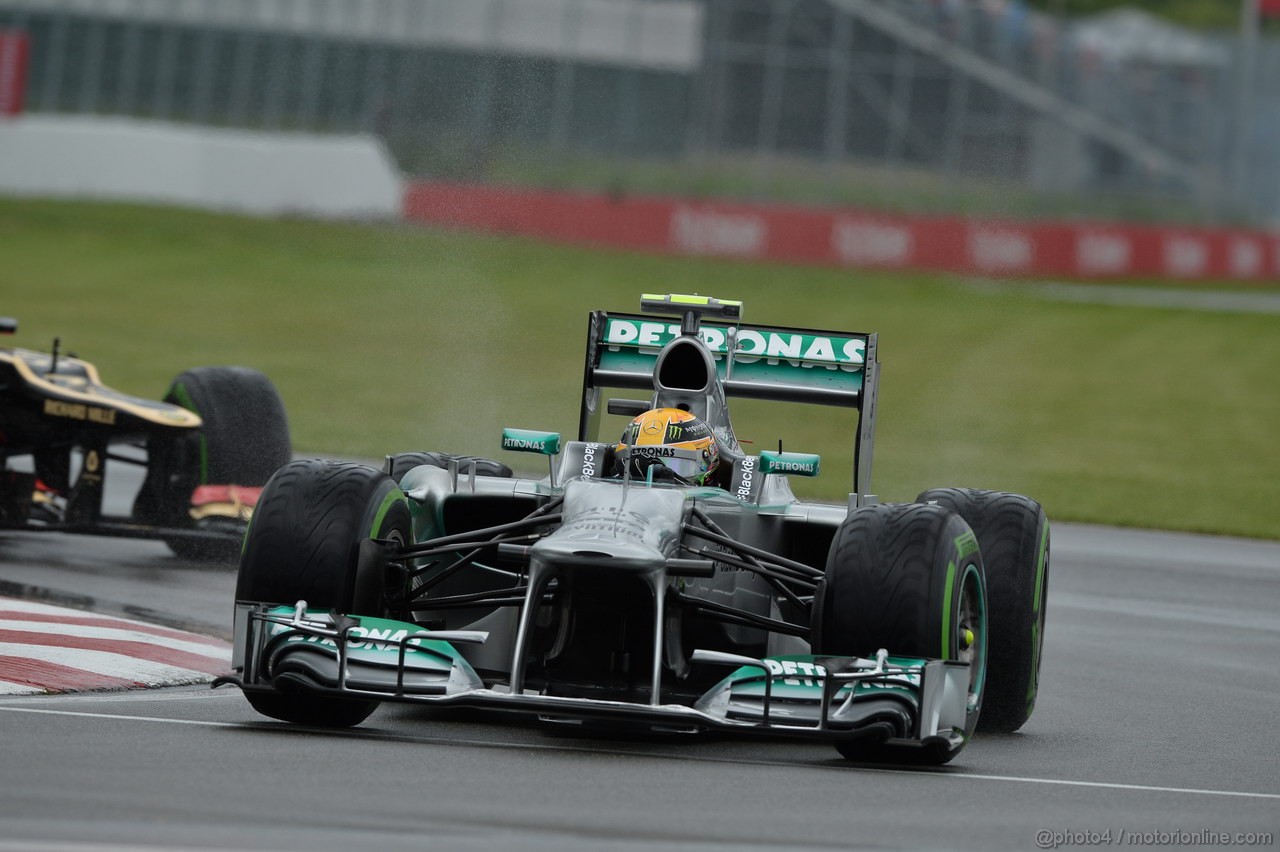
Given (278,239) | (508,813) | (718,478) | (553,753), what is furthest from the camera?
(278,239)

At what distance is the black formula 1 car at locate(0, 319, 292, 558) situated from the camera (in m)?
12.6

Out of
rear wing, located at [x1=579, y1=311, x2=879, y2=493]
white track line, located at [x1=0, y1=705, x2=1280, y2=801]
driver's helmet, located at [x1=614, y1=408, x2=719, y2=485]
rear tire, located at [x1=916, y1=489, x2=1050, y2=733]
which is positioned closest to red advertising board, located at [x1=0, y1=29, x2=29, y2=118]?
rear wing, located at [x1=579, y1=311, x2=879, y2=493]

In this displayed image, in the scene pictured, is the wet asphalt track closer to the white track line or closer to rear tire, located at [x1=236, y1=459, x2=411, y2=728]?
the white track line

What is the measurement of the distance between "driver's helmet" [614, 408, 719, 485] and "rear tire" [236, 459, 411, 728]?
1.25 meters

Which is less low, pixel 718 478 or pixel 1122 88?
pixel 1122 88

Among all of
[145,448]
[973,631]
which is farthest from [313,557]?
[145,448]

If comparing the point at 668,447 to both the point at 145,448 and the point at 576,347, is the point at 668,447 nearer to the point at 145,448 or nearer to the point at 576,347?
the point at 145,448

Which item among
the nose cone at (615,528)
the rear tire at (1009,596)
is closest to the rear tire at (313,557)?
the nose cone at (615,528)

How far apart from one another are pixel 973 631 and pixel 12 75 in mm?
35821

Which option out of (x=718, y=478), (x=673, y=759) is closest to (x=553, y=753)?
(x=673, y=759)

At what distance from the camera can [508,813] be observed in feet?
21.4

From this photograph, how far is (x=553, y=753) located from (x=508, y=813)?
1343mm

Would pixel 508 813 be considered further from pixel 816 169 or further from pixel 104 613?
pixel 816 169

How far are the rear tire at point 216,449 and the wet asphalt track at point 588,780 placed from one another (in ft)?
5.70
